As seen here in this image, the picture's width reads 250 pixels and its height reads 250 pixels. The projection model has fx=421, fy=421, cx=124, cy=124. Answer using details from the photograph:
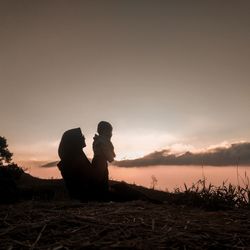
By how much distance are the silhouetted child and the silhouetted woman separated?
237 millimetres

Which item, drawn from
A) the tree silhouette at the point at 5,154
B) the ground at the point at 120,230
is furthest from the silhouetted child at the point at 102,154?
the tree silhouette at the point at 5,154

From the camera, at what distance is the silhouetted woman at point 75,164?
33.1 ft

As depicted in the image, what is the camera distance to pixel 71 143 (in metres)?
10.1

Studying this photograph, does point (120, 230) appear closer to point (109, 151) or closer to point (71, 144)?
point (71, 144)

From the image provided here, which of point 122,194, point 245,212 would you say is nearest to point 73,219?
point 245,212

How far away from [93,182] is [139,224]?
18.3 ft

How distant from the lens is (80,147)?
10164 millimetres

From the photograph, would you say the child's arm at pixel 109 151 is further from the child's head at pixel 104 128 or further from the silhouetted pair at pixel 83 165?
the child's head at pixel 104 128

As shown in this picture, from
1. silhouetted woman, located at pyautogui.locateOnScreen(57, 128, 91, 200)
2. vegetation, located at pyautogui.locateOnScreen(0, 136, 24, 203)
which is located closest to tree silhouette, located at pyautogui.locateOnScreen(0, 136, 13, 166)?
vegetation, located at pyautogui.locateOnScreen(0, 136, 24, 203)

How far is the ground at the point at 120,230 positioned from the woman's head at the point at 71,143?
4.38m

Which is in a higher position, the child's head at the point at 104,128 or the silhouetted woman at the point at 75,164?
the child's head at the point at 104,128

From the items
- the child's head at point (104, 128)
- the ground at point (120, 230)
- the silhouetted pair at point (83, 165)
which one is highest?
the child's head at point (104, 128)

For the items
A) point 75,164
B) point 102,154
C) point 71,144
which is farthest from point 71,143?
point 102,154

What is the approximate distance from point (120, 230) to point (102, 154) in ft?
19.3
